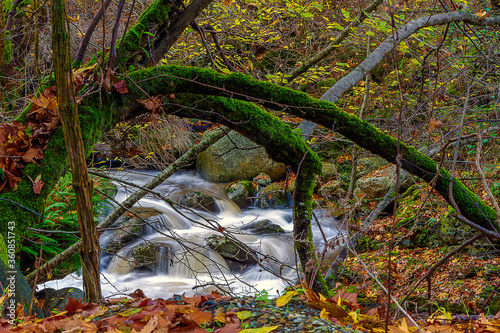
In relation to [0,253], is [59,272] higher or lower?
lower

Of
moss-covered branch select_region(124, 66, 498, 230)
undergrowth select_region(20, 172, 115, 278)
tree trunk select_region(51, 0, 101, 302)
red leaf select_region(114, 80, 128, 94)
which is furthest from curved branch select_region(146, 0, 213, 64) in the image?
undergrowth select_region(20, 172, 115, 278)

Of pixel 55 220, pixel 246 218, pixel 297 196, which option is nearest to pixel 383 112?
pixel 246 218

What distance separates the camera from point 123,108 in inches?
109

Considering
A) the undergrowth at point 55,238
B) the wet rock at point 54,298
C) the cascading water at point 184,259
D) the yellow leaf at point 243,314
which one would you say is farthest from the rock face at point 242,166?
the yellow leaf at point 243,314

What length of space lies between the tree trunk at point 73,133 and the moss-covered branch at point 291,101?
0.81 meters

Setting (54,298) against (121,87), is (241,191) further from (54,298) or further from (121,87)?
(121,87)

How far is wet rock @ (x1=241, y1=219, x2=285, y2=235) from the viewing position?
8.77 m

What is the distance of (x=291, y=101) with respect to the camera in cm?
301

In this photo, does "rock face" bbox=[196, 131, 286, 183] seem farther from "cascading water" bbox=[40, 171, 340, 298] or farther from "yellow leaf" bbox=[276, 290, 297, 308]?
"yellow leaf" bbox=[276, 290, 297, 308]

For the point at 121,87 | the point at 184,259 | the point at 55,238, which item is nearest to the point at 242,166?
the point at 184,259

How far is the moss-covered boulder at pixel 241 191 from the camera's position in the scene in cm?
1075

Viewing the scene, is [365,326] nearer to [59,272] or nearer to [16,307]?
[16,307]

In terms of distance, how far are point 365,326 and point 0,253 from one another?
2198 mm

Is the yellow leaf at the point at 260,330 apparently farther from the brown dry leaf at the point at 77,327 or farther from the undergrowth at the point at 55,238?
the undergrowth at the point at 55,238
